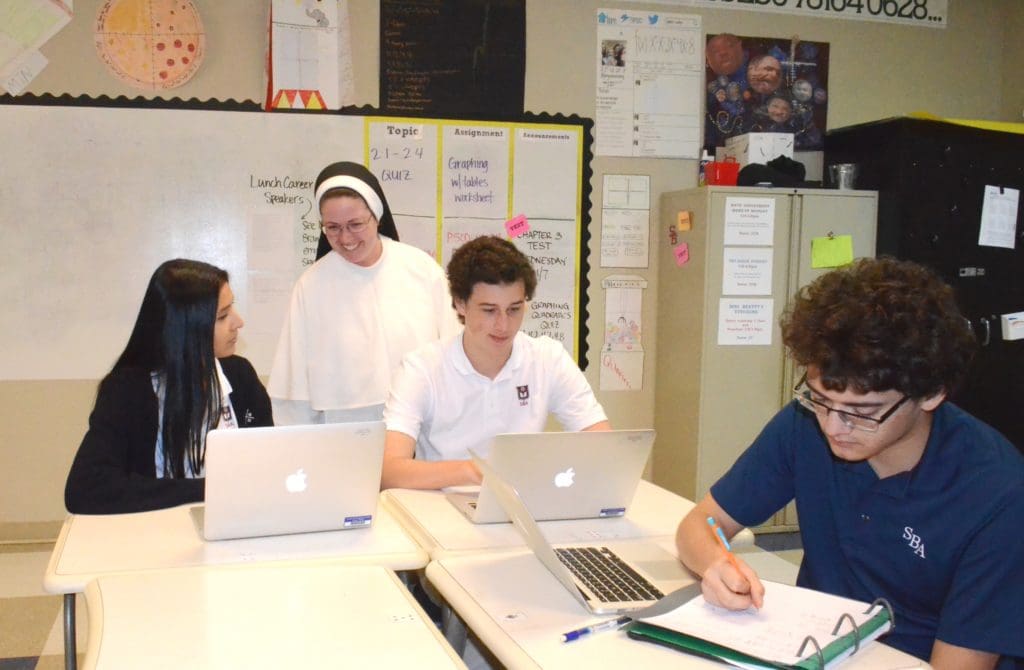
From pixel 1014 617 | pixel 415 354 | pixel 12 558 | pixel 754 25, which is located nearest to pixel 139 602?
pixel 415 354

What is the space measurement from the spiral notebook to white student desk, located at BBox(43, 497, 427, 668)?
56 centimetres

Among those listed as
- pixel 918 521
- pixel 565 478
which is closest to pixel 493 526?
pixel 565 478

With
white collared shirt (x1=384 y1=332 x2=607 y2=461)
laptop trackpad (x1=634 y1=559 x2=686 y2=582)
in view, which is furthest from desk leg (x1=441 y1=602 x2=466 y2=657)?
white collared shirt (x1=384 y1=332 x2=607 y2=461)

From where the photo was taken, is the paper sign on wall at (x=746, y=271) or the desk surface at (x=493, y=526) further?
the paper sign on wall at (x=746, y=271)

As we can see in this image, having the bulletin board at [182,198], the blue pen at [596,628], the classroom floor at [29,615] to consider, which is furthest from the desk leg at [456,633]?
the bulletin board at [182,198]

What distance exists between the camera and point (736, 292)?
3.90 metres

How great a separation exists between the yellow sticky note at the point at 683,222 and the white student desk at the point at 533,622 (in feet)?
8.37

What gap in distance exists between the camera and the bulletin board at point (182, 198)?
141 inches

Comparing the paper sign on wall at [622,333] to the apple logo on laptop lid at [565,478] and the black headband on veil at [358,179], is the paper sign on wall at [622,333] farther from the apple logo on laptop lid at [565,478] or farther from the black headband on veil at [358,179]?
the apple logo on laptop lid at [565,478]

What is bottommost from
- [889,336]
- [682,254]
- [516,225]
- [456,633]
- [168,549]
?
[456,633]

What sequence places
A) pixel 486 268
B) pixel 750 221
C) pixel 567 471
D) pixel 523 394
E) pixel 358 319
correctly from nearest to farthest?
pixel 567 471
pixel 486 268
pixel 523 394
pixel 358 319
pixel 750 221

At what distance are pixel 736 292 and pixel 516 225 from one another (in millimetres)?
996

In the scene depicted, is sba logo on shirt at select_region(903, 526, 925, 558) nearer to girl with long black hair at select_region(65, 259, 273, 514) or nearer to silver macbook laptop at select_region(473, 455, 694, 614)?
silver macbook laptop at select_region(473, 455, 694, 614)

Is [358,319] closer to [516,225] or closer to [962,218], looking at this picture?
[516,225]
